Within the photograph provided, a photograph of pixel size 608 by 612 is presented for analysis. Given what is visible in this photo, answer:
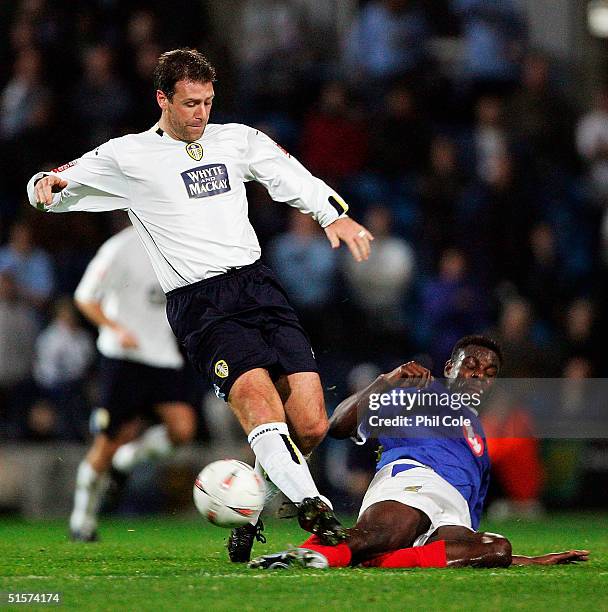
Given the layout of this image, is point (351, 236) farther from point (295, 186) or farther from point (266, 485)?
point (266, 485)

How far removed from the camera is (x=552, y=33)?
14.2 meters

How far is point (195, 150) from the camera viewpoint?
6695 millimetres

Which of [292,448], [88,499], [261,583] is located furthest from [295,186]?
[88,499]

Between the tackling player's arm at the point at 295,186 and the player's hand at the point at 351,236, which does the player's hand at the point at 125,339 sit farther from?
the player's hand at the point at 351,236

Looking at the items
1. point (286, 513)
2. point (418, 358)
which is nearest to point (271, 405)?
point (286, 513)

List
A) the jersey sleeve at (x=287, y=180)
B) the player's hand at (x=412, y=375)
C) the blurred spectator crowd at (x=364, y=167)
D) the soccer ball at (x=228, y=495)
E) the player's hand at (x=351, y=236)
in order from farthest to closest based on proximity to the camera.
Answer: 1. the blurred spectator crowd at (x=364, y=167)
2. the jersey sleeve at (x=287, y=180)
3. the player's hand at (x=351, y=236)
4. the player's hand at (x=412, y=375)
5. the soccer ball at (x=228, y=495)

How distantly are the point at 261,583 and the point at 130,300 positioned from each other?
14.9ft

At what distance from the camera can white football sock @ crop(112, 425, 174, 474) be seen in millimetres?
9438

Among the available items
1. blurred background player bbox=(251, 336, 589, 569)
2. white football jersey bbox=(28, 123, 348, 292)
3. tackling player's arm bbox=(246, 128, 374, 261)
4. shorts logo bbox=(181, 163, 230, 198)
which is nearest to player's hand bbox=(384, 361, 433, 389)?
blurred background player bbox=(251, 336, 589, 569)

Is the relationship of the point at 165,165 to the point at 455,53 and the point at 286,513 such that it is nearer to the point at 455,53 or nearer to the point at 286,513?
the point at 286,513

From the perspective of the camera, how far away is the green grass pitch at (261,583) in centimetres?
495

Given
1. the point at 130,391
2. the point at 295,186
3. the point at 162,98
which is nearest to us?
the point at 162,98

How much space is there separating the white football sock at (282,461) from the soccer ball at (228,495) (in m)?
0.11

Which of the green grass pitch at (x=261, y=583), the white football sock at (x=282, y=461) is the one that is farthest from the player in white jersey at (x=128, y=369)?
the white football sock at (x=282, y=461)
